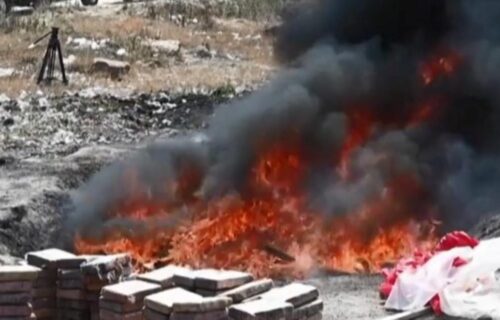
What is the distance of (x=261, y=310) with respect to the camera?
6.21 metres

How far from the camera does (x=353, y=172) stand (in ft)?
37.0

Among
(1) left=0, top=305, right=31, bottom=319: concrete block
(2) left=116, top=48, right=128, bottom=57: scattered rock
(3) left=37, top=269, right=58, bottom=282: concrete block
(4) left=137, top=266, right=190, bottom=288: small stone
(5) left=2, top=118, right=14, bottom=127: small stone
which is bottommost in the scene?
(5) left=2, top=118, right=14, bottom=127: small stone

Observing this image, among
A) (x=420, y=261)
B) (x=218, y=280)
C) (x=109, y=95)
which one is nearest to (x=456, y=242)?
(x=420, y=261)

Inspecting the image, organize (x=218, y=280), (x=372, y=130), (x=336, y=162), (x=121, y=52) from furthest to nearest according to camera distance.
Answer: (x=121, y=52)
(x=372, y=130)
(x=336, y=162)
(x=218, y=280)

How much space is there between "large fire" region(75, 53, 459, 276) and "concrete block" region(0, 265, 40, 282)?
9.54ft

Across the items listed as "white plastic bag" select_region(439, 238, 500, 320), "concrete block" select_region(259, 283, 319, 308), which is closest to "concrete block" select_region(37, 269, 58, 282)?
"concrete block" select_region(259, 283, 319, 308)

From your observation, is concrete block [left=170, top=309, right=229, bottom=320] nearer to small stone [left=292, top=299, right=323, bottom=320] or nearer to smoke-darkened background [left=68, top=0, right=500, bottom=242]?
small stone [left=292, top=299, right=323, bottom=320]

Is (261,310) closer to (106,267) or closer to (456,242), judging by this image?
(106,267)

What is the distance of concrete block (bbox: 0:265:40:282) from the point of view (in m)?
6.76

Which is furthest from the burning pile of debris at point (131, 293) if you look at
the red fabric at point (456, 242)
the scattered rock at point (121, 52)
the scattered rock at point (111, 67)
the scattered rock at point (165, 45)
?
the scattered rock at point (165, 45)

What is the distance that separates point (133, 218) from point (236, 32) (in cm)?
1907

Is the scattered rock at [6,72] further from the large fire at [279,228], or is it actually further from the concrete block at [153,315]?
the concrete block at [153,315]

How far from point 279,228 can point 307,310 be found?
365cm

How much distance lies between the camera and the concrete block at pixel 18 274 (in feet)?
22.2
